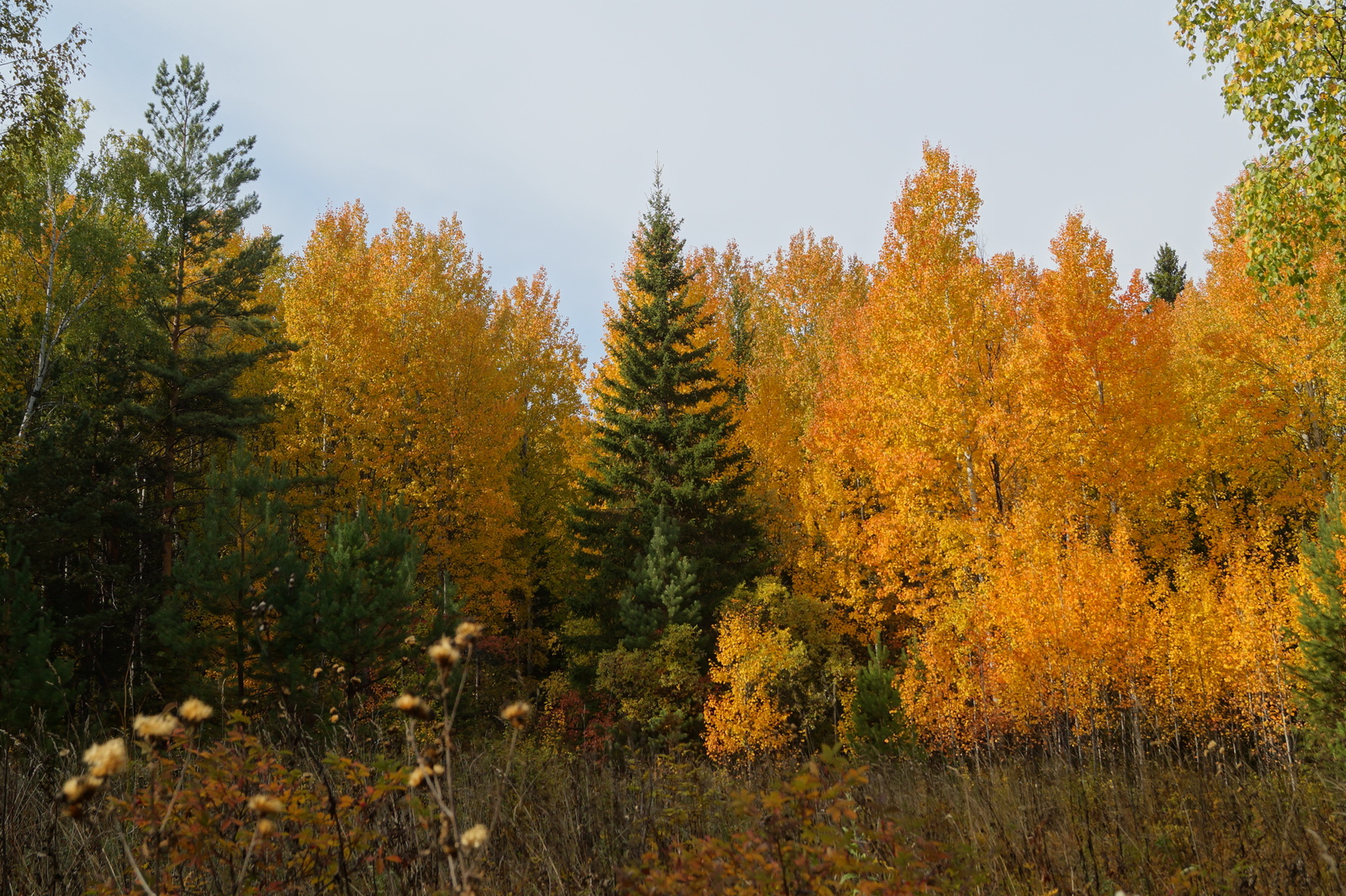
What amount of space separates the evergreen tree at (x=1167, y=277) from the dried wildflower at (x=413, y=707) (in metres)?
47.7

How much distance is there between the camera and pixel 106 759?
151cm

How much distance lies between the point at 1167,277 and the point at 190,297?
45.4 m

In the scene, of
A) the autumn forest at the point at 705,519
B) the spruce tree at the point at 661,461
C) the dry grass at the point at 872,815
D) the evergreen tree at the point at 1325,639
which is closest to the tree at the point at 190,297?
the autumn forest at the point at 705,519

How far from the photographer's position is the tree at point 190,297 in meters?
16.9

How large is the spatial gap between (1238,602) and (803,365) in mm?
14099

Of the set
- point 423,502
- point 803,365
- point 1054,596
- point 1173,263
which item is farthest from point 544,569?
point 1173,263

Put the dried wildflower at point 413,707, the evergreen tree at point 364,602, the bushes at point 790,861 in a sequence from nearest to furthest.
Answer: the dried wildflower at point 413,707
the bushes at point 790,861
the evergreen tree at point 364,602

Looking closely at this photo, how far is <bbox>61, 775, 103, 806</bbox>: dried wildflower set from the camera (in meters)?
1.38

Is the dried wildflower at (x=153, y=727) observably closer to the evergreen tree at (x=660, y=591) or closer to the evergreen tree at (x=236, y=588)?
the evergreen tree at (x=236, y=588)

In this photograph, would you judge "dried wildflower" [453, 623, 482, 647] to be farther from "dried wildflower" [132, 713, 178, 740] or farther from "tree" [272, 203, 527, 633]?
"tree" [272, 203, 527, 633]

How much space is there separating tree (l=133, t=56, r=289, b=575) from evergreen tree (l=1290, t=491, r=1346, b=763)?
21.8 meters

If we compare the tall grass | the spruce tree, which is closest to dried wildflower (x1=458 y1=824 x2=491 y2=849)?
the tall grass

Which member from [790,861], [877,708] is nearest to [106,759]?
[790,861]

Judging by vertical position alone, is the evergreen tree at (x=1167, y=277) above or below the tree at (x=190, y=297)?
above
